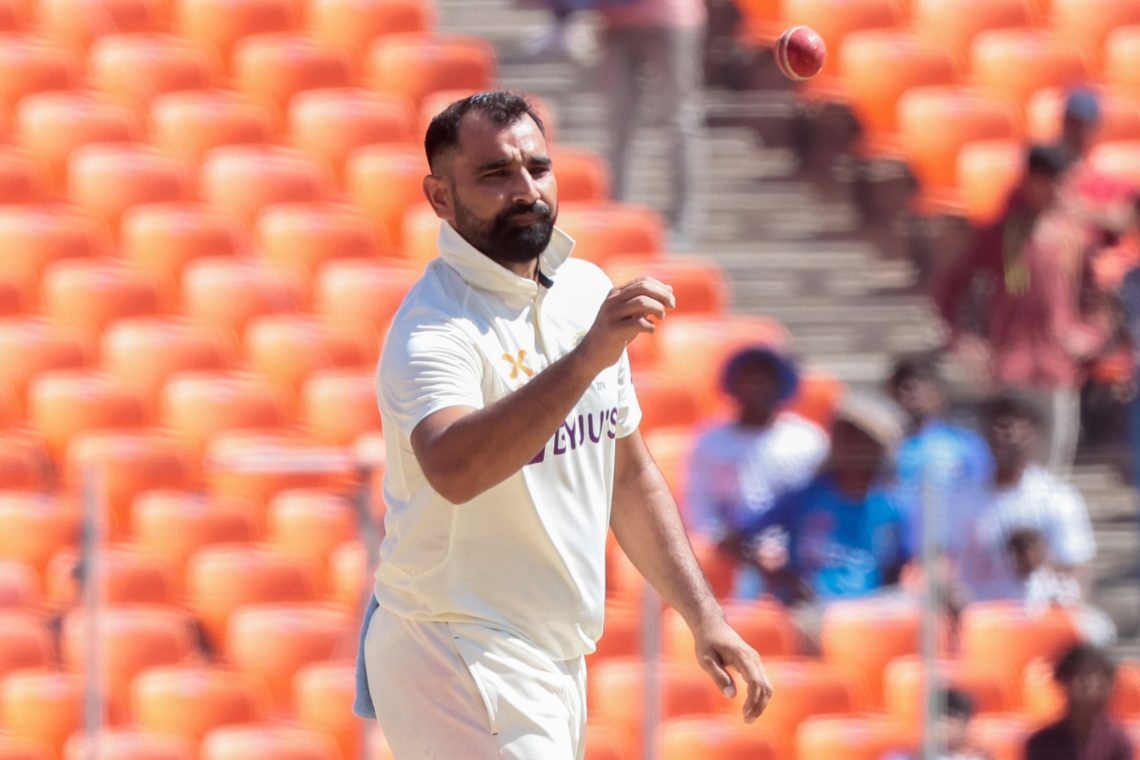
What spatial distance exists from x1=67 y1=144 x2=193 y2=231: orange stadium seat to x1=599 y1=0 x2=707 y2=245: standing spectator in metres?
1.64

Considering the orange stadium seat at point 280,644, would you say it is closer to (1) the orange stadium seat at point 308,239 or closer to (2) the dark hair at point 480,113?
(1) the orange stadium seat at point 308,239

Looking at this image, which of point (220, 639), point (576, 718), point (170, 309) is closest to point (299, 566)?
point (220, 639)

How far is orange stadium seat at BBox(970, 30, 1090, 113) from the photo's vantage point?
968cm

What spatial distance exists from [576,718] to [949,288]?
4588 mm

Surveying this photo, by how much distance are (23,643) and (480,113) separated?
→ 128 inches

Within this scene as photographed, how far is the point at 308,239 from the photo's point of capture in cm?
881

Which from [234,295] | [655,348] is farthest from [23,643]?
[655,348]

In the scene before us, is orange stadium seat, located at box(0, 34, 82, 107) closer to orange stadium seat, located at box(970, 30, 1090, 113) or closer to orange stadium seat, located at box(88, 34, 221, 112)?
orange stadium seat, located at box(88, 34, 221, 112)

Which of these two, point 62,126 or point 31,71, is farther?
point 31,71

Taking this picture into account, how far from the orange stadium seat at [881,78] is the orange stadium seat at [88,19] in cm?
279

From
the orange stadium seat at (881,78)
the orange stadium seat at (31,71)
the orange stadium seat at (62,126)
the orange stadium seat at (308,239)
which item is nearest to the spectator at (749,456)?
the orange stadium seat at (308,239)

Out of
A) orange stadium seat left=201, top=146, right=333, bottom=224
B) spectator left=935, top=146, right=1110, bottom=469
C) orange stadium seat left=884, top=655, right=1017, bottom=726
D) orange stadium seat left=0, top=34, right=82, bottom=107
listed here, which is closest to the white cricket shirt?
orange stadium seat left=884, top=655, right=1017, bottom=726

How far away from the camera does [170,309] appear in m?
8.62

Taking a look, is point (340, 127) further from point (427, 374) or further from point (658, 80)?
point (427, 374)
